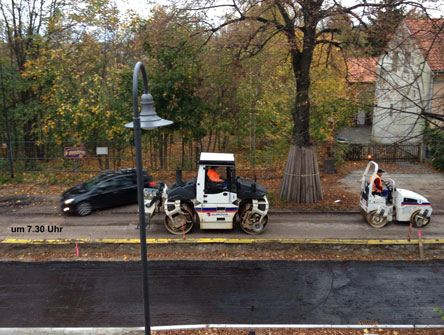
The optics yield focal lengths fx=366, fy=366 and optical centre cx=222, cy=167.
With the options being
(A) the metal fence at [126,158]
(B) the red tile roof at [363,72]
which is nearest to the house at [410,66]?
(B) the red tile roof at [363,72]

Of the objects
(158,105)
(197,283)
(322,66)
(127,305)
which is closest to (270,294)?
(197,283)

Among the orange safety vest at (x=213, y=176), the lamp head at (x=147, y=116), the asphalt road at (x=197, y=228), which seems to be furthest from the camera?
the asphalt road at (x=197, y=228)

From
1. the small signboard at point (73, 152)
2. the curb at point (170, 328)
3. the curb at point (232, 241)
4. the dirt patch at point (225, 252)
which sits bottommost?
the curb at point (170, 328)

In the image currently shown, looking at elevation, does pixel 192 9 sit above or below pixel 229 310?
above

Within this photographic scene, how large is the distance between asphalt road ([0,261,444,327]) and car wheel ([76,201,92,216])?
12.0 ft

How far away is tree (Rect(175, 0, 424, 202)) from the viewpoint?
12312 millimetres

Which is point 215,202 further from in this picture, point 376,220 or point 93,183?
point 93,183

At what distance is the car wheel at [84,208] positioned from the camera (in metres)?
13.4

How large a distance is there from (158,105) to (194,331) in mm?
13178

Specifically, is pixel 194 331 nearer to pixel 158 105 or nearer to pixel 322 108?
pixel 158 105

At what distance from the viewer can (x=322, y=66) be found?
19.8 metres

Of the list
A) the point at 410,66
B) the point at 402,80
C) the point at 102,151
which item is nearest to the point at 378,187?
the point at 410,66

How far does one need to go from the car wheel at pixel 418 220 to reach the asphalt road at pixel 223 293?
7.88 feet

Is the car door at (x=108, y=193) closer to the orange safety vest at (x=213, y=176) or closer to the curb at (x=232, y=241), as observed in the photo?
the curb at (x=232, y=241)
